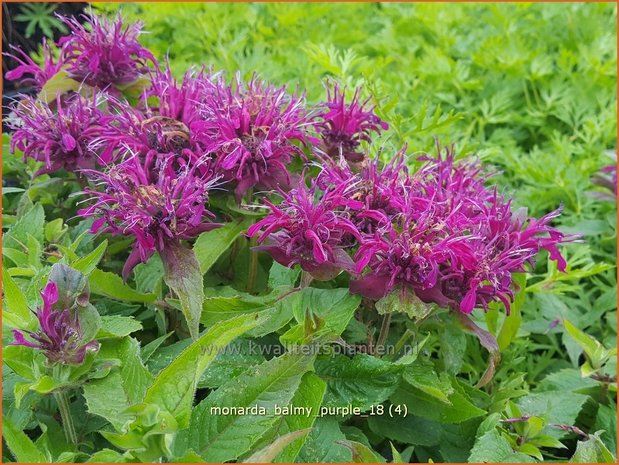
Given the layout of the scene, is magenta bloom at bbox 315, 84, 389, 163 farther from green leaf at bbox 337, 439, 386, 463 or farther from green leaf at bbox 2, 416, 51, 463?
green leaf at bbox 2, 416, 51, 463

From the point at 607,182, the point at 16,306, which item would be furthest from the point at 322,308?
the point at 607,182

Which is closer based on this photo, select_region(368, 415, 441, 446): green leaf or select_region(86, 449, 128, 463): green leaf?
select_region(86, 449, 128, 463): green leaf

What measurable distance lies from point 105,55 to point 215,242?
36 cm

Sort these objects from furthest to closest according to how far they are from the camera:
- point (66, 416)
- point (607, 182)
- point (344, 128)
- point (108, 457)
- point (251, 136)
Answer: point (607, 182), point (344, 128), point (251, 136), point (66, 416), point (108, 457)

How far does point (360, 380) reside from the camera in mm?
770

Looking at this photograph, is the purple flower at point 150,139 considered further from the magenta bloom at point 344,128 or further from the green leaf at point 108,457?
the green leaf at point 108,457

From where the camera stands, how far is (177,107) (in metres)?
0.85

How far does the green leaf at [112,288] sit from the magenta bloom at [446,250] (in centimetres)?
25

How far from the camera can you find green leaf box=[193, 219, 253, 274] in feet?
2.54

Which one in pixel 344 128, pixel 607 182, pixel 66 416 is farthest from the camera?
pixel 607 182

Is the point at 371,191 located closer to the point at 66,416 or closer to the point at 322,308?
the point at 322,308

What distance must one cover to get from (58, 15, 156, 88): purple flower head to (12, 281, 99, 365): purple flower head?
0.39m

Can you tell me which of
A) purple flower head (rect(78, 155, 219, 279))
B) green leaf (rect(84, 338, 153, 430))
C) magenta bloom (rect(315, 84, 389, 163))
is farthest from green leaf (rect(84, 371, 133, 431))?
magenta bloom (rect(315, 84, 389, 163))

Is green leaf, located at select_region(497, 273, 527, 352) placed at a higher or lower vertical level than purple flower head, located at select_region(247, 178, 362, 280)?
lower
